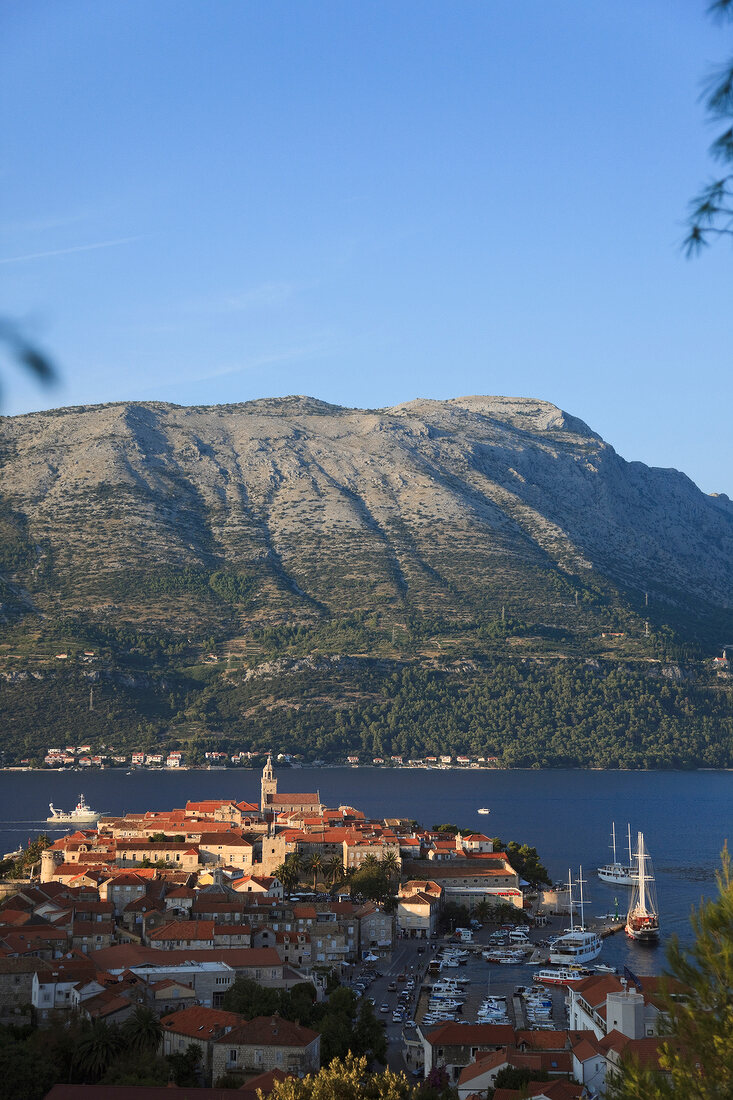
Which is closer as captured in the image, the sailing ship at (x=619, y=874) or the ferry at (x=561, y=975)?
the ferry at (x=561, y=975)

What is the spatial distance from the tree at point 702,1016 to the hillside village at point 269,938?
2250 mm

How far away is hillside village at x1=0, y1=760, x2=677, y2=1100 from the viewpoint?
39.9 metres

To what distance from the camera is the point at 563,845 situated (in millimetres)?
114125

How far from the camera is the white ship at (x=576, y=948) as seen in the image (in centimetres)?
6331

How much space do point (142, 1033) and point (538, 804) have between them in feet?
371

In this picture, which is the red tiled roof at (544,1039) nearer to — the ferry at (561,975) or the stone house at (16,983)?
the ferry at (561,975)

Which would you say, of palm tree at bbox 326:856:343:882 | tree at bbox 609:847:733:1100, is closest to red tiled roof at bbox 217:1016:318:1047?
tree at bbox 609:847:733:1100

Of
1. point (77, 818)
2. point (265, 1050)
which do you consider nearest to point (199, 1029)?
point (265, 1050)

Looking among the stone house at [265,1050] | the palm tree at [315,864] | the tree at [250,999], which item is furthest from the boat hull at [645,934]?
the stone house at [265,1050]

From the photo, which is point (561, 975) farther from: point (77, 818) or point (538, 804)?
point (538, 804)

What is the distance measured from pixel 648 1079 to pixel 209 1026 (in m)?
25.5

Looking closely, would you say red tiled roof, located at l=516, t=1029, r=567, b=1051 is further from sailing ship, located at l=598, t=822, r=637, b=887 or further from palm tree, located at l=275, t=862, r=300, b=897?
sailing ship, located at l=598, t=822, r=637, b=887

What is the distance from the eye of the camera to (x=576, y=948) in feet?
217

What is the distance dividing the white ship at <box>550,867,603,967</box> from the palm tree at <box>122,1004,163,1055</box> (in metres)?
26.9
